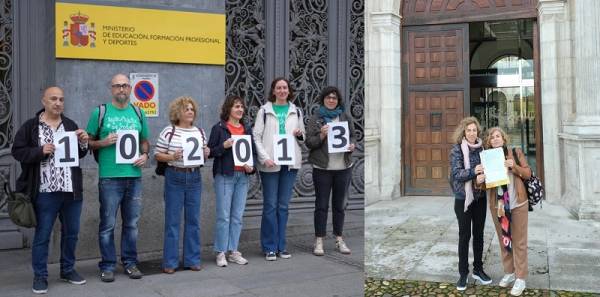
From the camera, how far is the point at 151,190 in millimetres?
5355

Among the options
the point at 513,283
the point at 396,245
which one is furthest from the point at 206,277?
the point at 513,283

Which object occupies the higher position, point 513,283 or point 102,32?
point 102,32

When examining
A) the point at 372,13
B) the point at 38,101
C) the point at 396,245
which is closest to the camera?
the point at 372,13

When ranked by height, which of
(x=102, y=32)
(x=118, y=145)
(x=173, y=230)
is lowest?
(x=173, y=230)

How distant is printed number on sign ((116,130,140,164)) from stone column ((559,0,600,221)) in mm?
2812

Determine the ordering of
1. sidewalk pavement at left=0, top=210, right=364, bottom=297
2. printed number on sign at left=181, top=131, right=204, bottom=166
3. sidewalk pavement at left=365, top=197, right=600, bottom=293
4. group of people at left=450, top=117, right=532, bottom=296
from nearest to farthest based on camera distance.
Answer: sidewalk pavement at left=365, top=197, right=600, bottom=293 → group of people at left=450, top=117, right=532, bottom=296 → sidewalk pavement at left=0, top=210, right=364, bottom=297 → printed number on sign at left=181, top=131, right=204, bottom=166

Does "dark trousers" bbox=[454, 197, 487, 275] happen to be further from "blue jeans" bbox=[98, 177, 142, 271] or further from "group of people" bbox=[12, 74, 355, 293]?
"blue jeans" bbox=[98, 177, 142, 271]

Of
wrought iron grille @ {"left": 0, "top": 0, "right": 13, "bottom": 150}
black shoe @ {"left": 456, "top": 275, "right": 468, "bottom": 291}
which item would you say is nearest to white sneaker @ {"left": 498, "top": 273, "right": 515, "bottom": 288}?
black shoe @ {"left": 456, "top": 275, "right": 468, "bottom": 291}

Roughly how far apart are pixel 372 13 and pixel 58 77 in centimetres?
302

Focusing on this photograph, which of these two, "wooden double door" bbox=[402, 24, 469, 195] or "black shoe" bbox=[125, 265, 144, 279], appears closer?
"wooden double door" bbox=[402, 24, 469, 195]

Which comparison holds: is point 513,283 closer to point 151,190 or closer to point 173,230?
point 173,230

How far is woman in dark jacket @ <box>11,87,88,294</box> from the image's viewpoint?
13.9 feet

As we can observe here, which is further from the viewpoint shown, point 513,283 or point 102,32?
point 102,32

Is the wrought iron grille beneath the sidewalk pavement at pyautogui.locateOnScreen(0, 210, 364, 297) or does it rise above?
above
